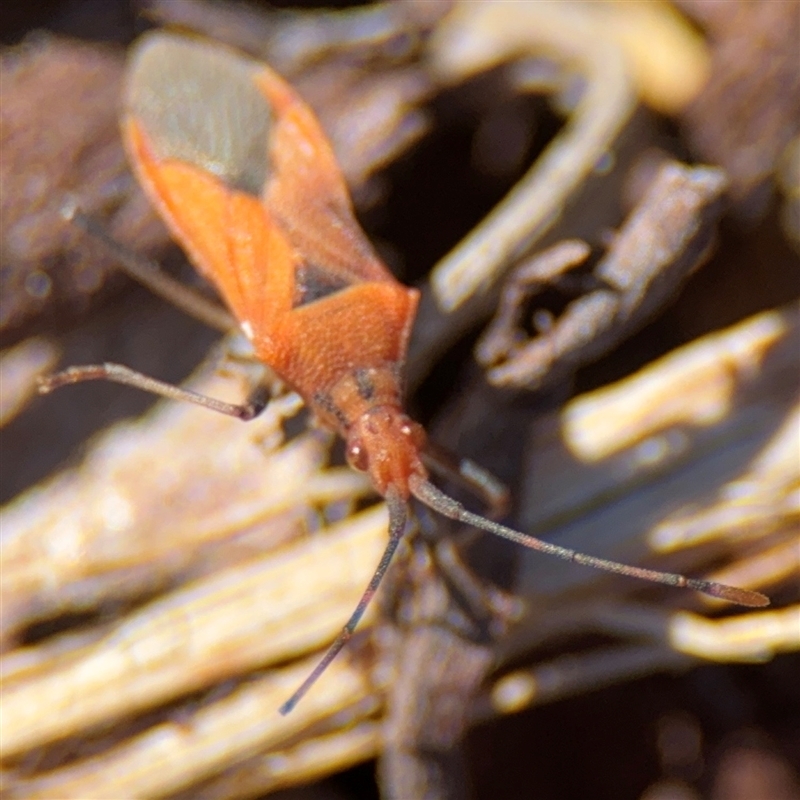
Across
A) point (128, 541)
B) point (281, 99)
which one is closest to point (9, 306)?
point (128, 541)

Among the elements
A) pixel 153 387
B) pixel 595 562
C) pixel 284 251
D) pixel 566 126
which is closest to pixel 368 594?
pixel 595 562

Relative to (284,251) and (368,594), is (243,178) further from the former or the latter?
(368,594)

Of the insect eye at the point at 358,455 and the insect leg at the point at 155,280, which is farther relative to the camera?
the insect leg at the point at 155,280

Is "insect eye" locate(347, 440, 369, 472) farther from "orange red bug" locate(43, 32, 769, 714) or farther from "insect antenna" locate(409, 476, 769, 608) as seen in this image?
"insect antenna" locate(409, 476, 769, 608)

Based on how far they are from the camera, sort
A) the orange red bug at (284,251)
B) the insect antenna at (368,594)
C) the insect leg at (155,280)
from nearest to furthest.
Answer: the insect antenna at (368,594) → the orange red bug at (284,251) → the insect leg at (155,280)

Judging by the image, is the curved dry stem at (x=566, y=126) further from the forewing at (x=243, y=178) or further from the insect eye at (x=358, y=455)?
the insect eye at (x=358, y=455)

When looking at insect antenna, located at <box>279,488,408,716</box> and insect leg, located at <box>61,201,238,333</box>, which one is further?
insect leg, located at <box>61,201,238,333</box>

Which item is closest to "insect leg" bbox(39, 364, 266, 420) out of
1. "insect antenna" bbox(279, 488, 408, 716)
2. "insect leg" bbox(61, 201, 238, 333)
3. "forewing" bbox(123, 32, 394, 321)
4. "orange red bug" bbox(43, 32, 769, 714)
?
"orange red bug" bbox(43, 32, 769, 714)

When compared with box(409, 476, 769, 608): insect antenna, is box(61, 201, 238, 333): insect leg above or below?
above

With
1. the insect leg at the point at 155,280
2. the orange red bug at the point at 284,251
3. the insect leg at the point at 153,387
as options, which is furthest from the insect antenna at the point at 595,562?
the insect leg at the point at 155,280
